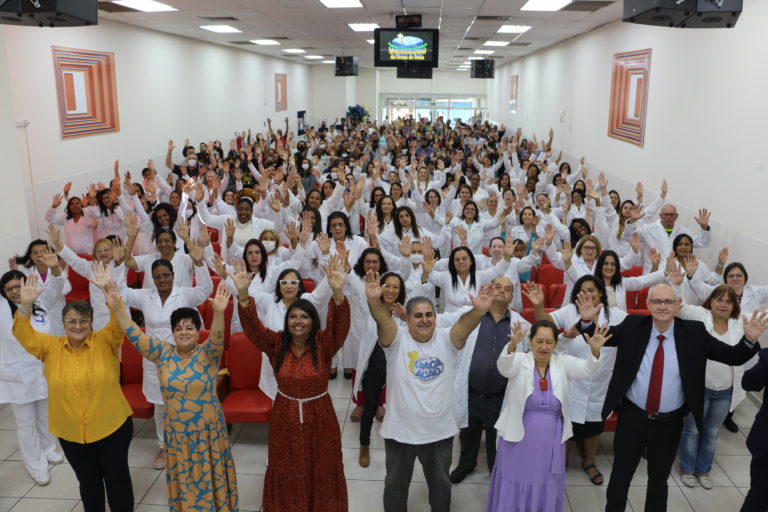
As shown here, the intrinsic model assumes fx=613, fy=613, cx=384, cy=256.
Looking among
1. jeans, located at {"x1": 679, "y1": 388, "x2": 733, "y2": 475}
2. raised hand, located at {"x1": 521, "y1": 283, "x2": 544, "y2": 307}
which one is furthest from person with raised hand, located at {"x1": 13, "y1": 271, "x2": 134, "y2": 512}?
jeans, located at {"x1": 679, "y1": 388, "x2": 733, "y2": 475}

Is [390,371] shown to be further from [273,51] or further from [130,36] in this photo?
[273,51]

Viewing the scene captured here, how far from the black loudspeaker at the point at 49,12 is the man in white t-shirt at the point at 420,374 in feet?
10.7

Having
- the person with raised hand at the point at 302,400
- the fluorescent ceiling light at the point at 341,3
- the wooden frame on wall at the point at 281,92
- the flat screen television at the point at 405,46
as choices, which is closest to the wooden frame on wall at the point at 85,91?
the fluorescent ceiling light at the point at 341,3

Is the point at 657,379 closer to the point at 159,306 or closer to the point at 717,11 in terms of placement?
the point at 717,11

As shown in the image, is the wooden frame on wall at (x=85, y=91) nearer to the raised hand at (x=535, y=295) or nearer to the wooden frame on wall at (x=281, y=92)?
the raised hand at (x=535, y=295)

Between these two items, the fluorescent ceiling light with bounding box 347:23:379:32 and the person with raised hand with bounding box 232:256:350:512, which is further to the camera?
the fluorescent ceiling light with bounding box 347:23:379:32

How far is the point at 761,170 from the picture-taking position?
628 cm

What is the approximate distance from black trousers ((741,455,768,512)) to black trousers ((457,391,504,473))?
4.79 ft

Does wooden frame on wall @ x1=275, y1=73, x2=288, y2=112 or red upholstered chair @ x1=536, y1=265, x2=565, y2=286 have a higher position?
wooden frame on wall @ x1=275, y1=73, x2=288, y2=112

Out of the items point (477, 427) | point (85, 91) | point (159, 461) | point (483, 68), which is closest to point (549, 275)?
point (477, 427)

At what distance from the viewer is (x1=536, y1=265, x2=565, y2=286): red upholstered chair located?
662cm

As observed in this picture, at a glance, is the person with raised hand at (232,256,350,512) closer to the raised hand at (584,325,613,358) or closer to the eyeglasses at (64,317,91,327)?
the eyeglasses at (64,317,91,327)

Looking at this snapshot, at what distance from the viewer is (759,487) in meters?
3.45

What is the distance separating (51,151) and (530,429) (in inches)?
337
